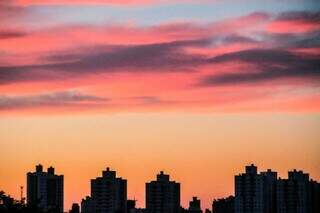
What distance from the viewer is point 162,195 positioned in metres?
111

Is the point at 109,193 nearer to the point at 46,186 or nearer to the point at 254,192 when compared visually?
the point at 46,186

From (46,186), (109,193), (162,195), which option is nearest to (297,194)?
(162,195)

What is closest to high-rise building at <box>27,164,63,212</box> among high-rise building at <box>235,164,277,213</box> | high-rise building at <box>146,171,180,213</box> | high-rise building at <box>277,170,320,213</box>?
high-rise building at <box>146,171,180,213</box>

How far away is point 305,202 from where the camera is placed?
114312mm

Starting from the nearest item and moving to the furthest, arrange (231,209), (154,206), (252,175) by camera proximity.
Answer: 1. (154,206)
2. (252,175)
3. (231,209)

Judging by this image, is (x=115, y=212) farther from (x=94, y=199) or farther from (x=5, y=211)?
(x=5, y=211)

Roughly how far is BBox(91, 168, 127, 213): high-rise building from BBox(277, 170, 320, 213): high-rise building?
1343 cm

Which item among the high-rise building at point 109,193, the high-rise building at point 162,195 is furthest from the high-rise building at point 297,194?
the high-rise building at point 109,193

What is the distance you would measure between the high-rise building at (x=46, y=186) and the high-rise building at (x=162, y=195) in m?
7.92

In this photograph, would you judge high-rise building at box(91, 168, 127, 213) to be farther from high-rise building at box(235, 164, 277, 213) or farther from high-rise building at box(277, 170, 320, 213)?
high-rise building at box(277, 170, 320, 213)

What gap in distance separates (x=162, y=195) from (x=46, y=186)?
1182cm

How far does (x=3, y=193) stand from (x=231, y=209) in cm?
8900

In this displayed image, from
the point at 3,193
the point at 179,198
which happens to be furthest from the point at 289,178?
the point at 3,193

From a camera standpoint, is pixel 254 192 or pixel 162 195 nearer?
pixel 162 195
